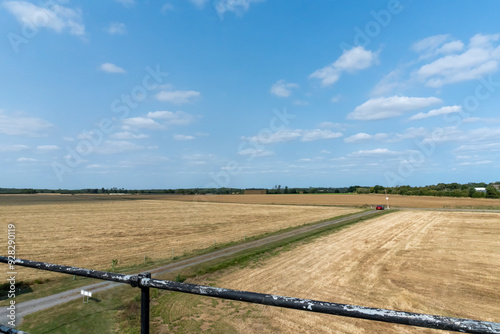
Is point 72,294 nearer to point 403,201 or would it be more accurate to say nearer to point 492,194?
point 403,201

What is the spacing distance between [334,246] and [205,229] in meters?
17.6

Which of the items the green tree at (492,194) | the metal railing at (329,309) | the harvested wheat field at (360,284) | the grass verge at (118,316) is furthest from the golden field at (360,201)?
the metal railing at (329,309)

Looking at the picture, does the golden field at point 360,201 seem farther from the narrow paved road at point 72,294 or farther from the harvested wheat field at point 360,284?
the narrow paved road at point 72,294

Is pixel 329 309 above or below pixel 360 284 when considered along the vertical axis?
above

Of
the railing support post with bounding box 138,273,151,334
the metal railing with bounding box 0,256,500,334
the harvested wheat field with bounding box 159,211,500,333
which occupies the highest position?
the metal railing with bounding box 0,256,500,334

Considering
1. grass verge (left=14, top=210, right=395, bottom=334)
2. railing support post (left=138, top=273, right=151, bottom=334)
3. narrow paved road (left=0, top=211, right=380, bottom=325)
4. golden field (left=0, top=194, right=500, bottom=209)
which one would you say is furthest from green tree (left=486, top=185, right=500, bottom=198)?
railing support post (left=138, top=273, right=151, bottom=334)

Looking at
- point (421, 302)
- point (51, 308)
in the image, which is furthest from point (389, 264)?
point (51, 308)

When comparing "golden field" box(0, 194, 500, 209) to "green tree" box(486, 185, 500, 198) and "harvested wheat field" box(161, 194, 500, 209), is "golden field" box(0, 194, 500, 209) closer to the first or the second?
"harvested wheat field" box(161, 194, 500, 209)

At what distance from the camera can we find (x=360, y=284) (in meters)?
13.9

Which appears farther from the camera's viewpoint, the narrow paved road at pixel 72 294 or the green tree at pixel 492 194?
the green tree at pixel 492 194

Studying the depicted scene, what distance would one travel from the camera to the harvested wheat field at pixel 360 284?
10133 millimetres

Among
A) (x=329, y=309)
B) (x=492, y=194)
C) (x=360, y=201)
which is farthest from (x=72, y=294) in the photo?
(x=492, y=194)

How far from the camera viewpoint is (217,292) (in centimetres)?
194

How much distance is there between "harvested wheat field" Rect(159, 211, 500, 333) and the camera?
33.2ft
